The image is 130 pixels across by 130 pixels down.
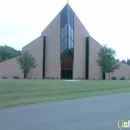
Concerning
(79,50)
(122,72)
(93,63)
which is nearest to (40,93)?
(79,50)

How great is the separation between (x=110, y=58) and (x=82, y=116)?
3648cm

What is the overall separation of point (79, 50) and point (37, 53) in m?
9.76

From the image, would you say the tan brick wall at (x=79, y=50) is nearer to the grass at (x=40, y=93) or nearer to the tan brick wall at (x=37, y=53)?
the tan brick wall at (x=37, y=53)

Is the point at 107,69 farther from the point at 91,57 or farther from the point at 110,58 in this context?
the point at 91,57

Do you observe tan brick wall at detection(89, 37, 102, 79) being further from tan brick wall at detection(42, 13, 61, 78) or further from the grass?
the grass

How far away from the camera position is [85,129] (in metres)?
5.58

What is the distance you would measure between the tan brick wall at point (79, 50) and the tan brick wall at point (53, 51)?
3.96 metres

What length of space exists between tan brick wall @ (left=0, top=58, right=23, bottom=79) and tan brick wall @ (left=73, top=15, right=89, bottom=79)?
41.8ft

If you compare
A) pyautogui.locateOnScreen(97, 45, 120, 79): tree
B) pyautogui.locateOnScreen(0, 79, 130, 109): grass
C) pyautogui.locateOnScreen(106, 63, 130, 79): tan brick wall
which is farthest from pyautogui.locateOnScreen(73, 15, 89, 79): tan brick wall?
pyautogui.locateOnScreen(0, 79, 130, 109): grass

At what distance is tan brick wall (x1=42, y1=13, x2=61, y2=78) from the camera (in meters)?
48.9

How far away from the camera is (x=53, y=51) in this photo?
49469 mm

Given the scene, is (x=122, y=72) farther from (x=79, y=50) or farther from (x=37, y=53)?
(x=37, y=53)

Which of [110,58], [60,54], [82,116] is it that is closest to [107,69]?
[110,58]

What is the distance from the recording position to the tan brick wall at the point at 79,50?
49.4m
